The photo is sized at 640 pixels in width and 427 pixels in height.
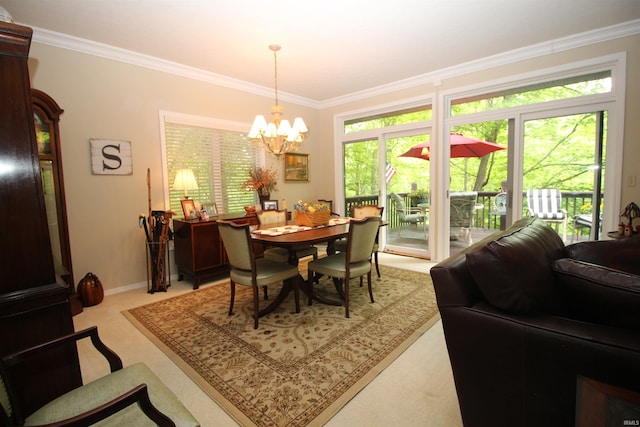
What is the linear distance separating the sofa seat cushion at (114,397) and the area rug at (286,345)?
59cm

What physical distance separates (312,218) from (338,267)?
0.70m

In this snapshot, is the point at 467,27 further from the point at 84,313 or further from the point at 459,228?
the point at 84,313

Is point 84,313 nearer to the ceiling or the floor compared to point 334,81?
nearer to the floor

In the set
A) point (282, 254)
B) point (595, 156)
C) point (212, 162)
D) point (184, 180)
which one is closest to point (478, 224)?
point (595, 156)

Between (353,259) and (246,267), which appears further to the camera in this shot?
(353,259)

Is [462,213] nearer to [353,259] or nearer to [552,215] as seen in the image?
[552,215]

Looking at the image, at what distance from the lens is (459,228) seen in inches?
179

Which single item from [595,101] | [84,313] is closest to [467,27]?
[595,101]

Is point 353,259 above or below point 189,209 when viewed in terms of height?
below

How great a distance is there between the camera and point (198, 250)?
3.58 metres

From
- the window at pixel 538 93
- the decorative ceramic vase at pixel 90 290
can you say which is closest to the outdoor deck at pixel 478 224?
the window at pixel 538 93

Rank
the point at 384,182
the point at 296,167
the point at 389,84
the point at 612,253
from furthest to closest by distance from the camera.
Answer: the point at 296,167 < the point at 384,182 < the point at 389,84 < the point at 612,253

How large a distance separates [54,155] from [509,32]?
4.75m

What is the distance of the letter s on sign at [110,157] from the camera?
3.26 metres
